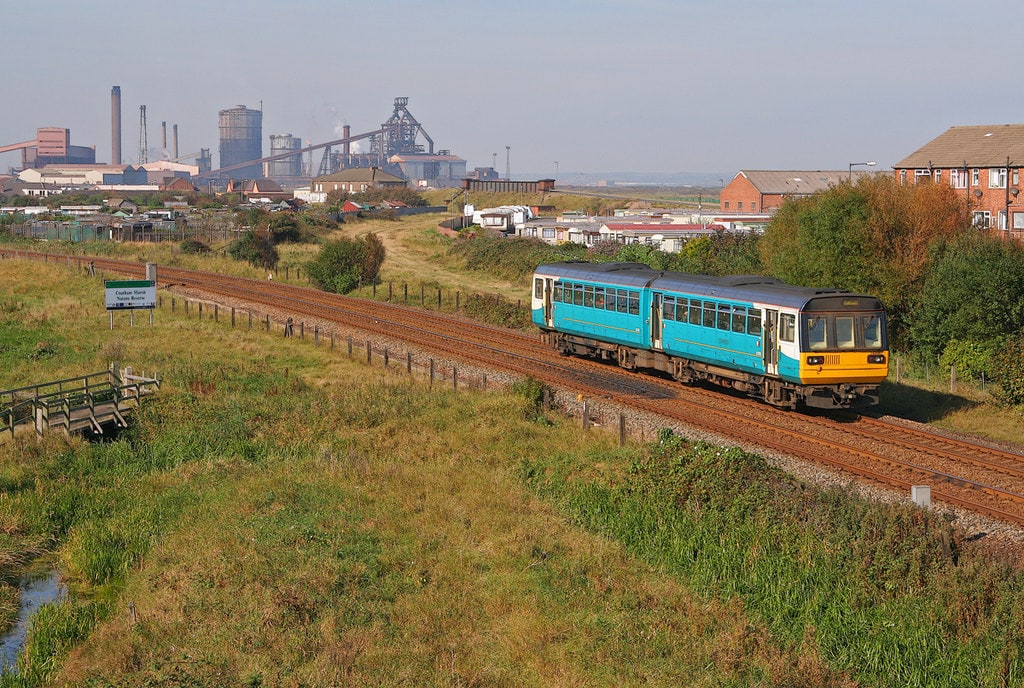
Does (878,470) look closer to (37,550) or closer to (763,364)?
(763,364)

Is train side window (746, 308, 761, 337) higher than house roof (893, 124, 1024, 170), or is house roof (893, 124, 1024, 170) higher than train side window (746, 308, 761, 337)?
house roof (893, 124, 1024, 170)

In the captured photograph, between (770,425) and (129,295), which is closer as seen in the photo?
(770,425)

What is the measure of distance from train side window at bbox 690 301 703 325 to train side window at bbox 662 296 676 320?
0.90 meters

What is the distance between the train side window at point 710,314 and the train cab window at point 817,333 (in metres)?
3.56

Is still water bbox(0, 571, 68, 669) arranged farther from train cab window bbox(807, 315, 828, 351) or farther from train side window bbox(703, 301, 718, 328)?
train side window bbox(703, 301, 718, 328)

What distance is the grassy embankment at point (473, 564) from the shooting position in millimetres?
14414

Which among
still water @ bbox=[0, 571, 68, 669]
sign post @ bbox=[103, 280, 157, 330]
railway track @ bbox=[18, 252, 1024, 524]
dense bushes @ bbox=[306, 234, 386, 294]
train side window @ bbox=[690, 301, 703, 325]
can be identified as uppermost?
dense bushes @ bbox=[306, 234, 386, 294]

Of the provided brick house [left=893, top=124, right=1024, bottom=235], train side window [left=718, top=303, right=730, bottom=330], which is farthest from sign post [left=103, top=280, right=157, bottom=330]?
brick house [left=893, top=124, right=1024, bottom=235]

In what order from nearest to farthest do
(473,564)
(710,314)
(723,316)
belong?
(473,564) < (723,316) < (710,314)

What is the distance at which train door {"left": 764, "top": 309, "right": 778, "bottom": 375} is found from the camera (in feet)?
86.3

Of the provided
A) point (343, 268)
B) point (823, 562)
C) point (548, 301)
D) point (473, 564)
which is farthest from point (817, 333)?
point (343, 268)

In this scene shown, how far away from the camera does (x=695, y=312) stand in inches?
1164

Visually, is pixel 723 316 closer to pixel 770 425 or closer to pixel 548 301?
pixel 770 425

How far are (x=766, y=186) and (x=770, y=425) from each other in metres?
91.9
